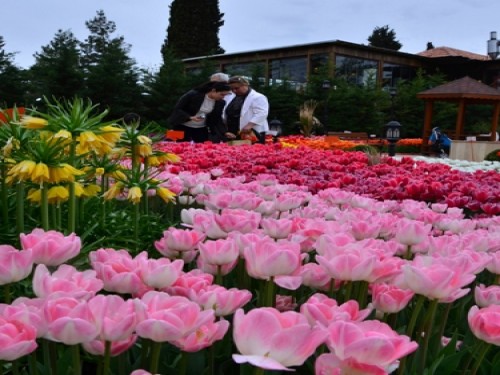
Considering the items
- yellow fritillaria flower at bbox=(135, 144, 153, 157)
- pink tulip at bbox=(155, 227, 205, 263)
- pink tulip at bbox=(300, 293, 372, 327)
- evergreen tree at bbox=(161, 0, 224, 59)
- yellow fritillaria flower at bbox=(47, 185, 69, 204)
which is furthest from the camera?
evergreen tree at bbox=(161, 0, 224, 59)

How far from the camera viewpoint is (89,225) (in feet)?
7.75

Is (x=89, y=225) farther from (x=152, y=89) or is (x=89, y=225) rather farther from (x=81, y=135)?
(x=152, y=89)

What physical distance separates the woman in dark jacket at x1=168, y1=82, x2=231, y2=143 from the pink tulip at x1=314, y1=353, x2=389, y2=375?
25.2ft

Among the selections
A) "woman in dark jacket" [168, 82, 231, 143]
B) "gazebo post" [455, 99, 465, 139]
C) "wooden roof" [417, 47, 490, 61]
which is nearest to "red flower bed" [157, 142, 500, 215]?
"woman in dark jacket" [168, 82, 231, 143]

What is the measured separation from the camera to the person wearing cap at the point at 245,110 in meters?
9.40

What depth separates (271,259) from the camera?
1.11 m

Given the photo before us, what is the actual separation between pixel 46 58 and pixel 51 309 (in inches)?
1120

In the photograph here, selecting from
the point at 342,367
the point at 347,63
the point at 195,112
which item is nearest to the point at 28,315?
the point at 342,367

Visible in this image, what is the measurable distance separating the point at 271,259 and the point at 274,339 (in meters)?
0.35

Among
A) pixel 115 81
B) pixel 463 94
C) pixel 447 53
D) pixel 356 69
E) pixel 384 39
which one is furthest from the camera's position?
pixel 384 39

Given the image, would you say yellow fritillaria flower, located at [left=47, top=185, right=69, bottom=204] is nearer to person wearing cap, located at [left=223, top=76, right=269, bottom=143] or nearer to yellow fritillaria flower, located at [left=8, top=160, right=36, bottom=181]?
yellow fritillaria flower, located at [left=8, top=160, right=36, bottom=181]

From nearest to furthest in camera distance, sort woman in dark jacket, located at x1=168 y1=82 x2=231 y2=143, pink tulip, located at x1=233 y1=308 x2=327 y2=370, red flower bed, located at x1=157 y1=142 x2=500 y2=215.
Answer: pink tulip, located at x1=233 y1=308 x2=327 y2=370
red flower bed, located at x1=157 y1=142 x2=500 y2=215
woman in dark jacket, located at x1=168 y1=82 x2=231 y2=143

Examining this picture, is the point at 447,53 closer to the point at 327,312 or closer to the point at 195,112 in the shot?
the point at 195,112

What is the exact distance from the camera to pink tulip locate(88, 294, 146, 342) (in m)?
0.82
